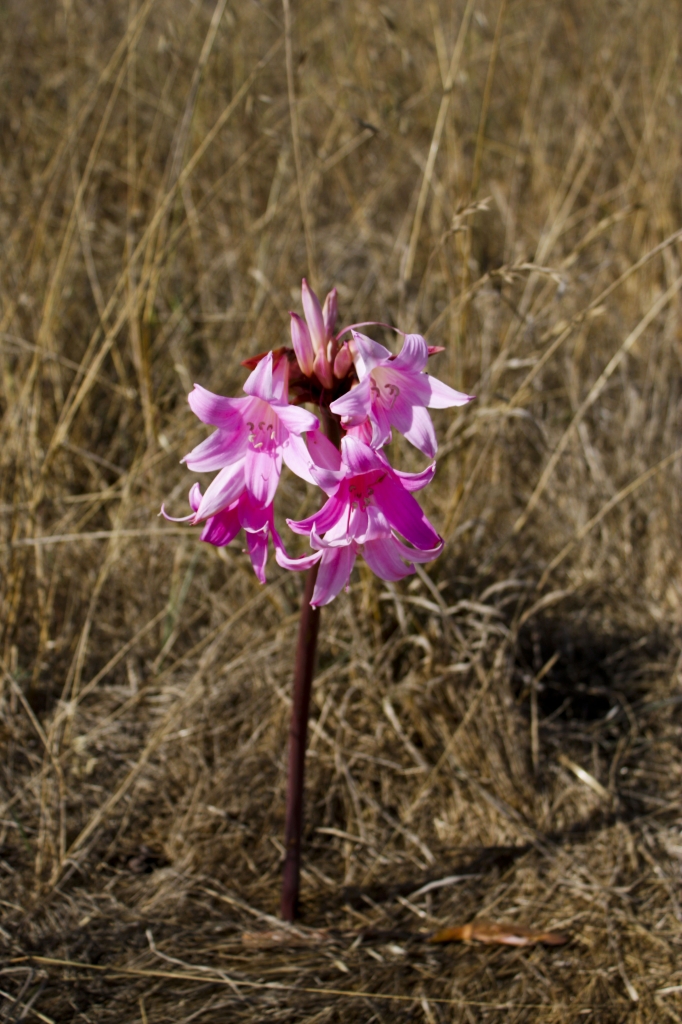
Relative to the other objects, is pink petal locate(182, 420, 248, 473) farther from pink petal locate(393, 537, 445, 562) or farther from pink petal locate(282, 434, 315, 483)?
pink petal locate(393, 537, 445, 562)

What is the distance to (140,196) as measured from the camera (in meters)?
4.34

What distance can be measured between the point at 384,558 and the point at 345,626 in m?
1.24

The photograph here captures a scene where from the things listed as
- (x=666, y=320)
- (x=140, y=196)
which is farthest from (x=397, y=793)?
(x=140, y=196)

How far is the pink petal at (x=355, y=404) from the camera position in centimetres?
139

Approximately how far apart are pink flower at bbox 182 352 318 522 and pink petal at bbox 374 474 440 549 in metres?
0.18

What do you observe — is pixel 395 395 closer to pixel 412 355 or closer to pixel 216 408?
pixel 412 355

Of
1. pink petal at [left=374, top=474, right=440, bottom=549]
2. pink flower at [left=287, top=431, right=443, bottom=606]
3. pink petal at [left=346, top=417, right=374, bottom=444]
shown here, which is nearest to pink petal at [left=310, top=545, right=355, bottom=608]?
pink flower at [left=287, top=431, right=443, bottom=606]

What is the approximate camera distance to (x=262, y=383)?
1454mm

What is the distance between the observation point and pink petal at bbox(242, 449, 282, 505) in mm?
1576

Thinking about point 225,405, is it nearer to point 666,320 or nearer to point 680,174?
point 666,320

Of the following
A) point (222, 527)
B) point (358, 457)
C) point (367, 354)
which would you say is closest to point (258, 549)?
point (222, 527)

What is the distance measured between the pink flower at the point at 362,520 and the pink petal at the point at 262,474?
83 millimetres

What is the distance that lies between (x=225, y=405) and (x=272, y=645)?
1.36m

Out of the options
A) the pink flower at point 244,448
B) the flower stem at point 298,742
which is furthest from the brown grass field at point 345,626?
the pink flower at point 244,448
